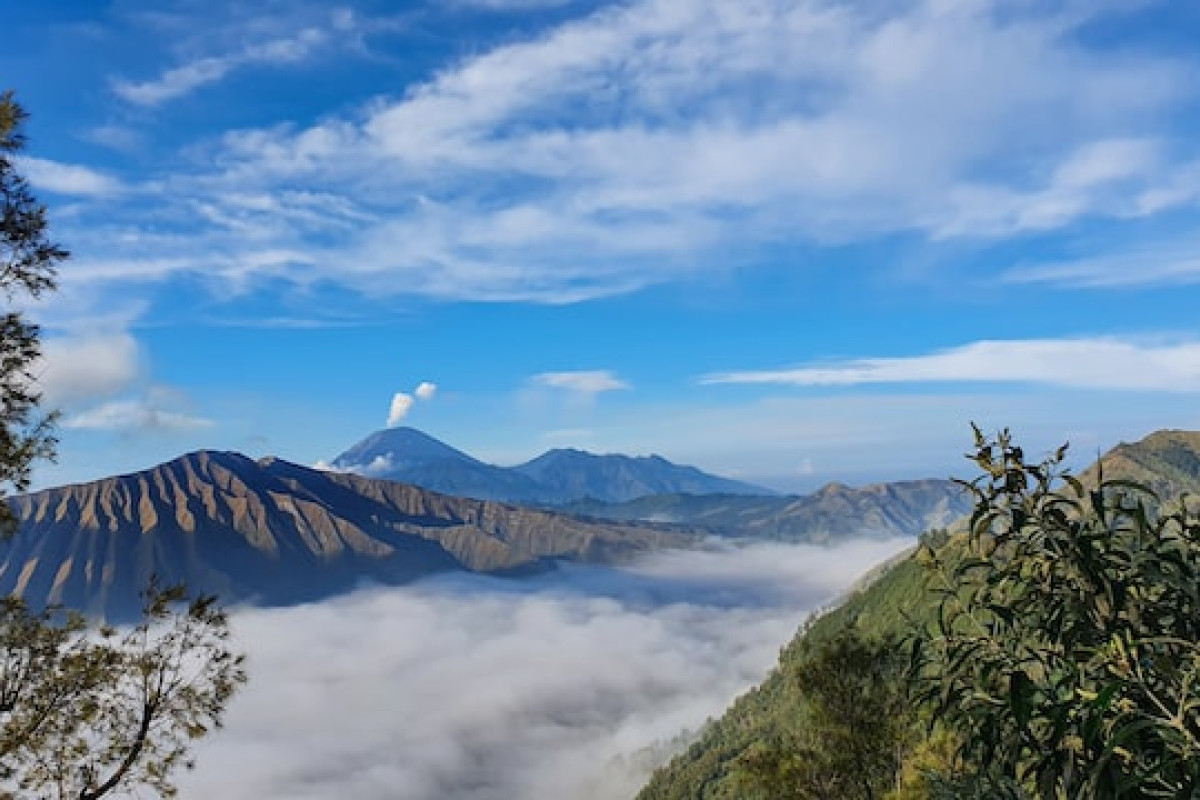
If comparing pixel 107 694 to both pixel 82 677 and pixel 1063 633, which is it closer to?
pixel 82 677

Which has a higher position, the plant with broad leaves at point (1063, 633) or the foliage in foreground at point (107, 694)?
the plant with broad leaves at point (1063, 633)

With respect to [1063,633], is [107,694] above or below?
below

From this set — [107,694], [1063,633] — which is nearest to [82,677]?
[107,694]

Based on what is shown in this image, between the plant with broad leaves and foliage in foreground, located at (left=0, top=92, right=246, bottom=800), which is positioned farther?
foliage in foreground, located at (left=0, top=92, right=246, bottom=800)

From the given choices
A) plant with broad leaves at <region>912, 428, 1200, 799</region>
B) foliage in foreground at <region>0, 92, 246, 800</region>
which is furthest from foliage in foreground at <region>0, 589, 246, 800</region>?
plant with broad leaves at <region>912, 428, 1200, 799</region>

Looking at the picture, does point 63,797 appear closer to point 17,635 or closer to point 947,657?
point 17,635

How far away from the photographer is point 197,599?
13984mm

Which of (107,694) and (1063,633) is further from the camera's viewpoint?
(107,694)

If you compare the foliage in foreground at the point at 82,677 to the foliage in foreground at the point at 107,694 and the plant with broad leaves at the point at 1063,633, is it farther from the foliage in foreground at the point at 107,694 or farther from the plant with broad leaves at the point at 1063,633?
the plant with broad leaves at the point at 1063,633

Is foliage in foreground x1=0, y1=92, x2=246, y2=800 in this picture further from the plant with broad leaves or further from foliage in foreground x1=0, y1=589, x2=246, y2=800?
the plant with broad leaves

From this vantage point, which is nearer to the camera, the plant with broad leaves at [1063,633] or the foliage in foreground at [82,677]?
the plant with broad leaves at [1063,633]

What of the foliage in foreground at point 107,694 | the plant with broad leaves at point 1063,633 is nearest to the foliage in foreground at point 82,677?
the foliage in foreground at point 107,694

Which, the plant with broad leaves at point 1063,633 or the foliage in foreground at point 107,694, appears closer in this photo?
the plant with broad leaves at point 1063,633

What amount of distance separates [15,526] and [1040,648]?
1497cm
